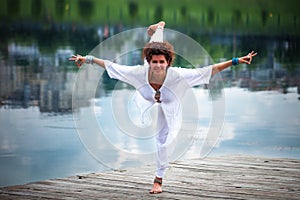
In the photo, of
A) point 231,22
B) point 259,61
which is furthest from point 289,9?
point 259,61

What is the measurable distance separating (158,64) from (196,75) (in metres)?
0.25

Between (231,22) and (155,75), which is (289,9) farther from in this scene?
(155,75)

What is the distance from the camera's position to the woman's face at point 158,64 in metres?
4.79

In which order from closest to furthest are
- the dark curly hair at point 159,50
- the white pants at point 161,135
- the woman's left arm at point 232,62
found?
the woman's left arm at point 232,62 → the dark curly hair at point 159,50 → the white pants at point 161,135

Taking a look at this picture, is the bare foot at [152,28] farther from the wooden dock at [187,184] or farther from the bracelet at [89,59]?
the wooden dock at [187,184]

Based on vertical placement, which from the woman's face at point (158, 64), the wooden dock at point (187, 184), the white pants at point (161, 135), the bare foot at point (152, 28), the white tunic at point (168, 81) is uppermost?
the bare foot at point (152, 28)

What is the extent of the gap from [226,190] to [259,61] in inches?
396

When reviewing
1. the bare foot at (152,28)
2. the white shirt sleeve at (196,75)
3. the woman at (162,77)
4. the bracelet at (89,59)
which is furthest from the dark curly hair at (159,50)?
the bracelet at (89,59)

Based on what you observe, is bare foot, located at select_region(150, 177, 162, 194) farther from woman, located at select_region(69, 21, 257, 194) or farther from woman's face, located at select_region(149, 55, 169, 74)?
woman's face, located at select_region(149, 55, 169, 74)

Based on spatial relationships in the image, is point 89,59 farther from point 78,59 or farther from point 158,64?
point 158,64

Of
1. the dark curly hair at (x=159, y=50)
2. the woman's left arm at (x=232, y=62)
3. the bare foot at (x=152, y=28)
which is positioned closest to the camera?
the woman's left arm at (x=232, y=62)

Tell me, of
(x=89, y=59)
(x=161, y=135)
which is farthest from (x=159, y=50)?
(x=161, y=135)

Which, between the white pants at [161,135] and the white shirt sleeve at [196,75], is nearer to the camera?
the white shirt sleeve at [196,75]

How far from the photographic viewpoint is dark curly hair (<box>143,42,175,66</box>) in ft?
15.7
